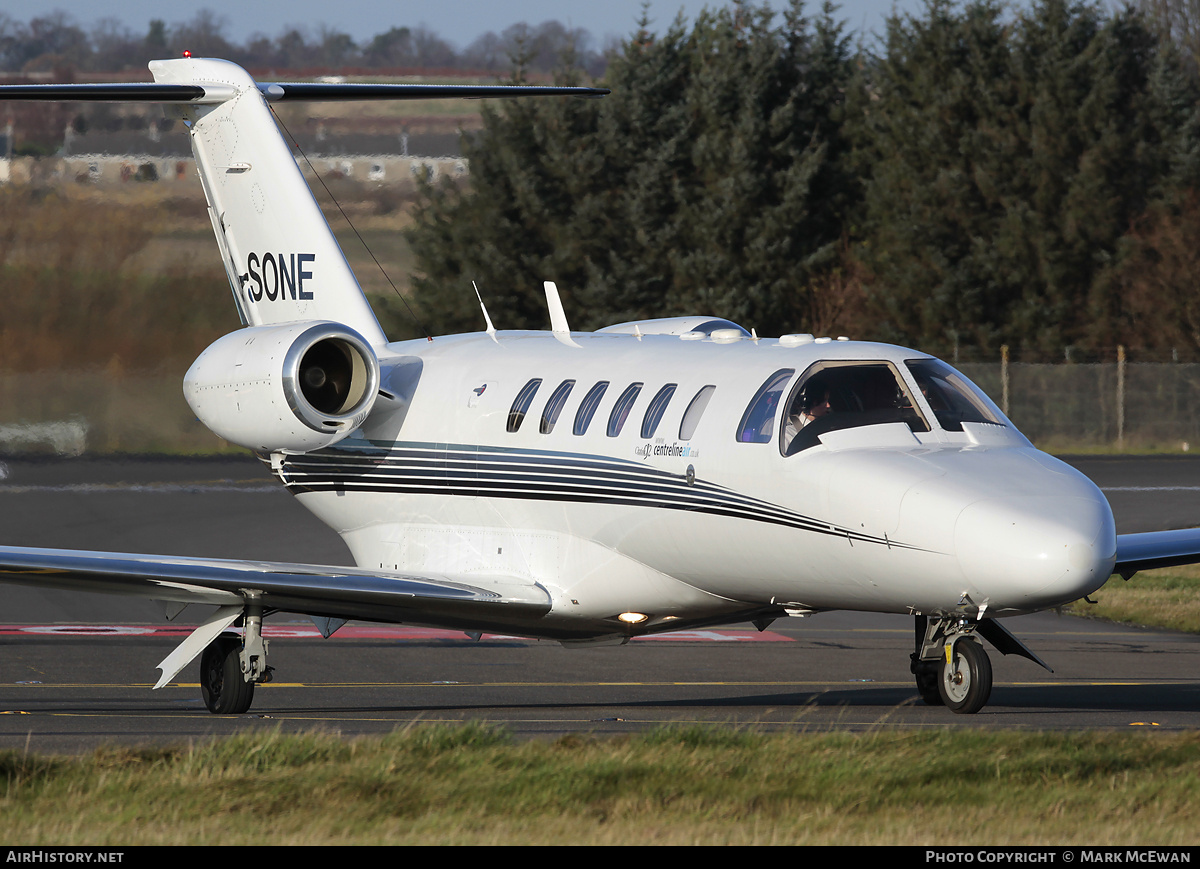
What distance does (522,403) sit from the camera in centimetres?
1588

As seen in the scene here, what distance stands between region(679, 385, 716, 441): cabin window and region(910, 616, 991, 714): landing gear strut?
7.60 ft

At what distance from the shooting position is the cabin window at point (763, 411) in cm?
1345

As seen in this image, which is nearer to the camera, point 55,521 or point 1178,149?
point 55,521

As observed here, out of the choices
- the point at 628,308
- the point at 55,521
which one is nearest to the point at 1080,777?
the point at 55,521

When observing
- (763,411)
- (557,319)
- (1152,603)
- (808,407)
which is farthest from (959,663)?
(1152,603)

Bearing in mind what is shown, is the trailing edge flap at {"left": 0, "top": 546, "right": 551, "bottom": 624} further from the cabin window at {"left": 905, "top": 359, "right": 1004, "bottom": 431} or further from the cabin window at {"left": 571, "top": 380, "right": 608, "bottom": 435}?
the cabin window at {"left": 905, "top": 359, "right": 1004, "bottom": 431}

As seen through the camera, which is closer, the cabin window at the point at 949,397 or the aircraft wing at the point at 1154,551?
the cabin window at the point at 949,397

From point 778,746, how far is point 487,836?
276 cm

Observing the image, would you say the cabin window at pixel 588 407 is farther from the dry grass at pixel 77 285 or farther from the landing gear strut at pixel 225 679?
the dry grass at pixel 77 285

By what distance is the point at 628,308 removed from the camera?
54594mm

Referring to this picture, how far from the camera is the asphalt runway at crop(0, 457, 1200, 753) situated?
1321 centimetres

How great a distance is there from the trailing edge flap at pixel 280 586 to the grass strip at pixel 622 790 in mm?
3485

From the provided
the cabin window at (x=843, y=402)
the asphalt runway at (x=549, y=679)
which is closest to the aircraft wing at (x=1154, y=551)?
the asphalt runway at (x=549, y=679)
